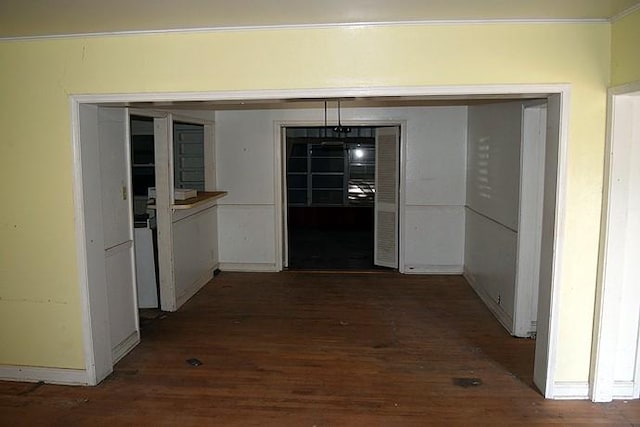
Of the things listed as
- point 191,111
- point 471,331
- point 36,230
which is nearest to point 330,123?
point 191,111

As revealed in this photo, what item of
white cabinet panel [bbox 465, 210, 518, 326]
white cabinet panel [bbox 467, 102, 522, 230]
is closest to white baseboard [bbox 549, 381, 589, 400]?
white cabinet panel [bbox 465, 210, 518, 326]

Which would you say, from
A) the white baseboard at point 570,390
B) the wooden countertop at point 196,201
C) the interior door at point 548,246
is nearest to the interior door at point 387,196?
the wooden countertop at point 196,201

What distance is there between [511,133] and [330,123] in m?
2.48

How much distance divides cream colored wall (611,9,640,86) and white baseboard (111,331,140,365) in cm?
387

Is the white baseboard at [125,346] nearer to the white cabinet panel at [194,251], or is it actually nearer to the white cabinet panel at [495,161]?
the white cabinet panel at [194,251]

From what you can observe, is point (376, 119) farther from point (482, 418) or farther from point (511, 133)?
point (482, 418)

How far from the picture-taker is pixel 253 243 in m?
6.66

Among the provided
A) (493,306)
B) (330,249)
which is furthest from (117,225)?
(330,249)

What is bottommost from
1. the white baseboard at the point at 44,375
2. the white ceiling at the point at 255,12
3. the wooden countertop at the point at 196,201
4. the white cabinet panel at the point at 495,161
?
the white baseboard at the point at 44,375

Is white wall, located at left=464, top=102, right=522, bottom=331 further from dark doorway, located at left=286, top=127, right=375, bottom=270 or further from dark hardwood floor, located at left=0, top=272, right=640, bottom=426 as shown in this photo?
dark doorway, located at left=286, top=127, right=375, bottom=270

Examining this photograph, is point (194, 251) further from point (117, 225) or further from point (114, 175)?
point (114, 175)

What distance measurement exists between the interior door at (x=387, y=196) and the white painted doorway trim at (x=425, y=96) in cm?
346

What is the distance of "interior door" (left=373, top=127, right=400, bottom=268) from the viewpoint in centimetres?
659

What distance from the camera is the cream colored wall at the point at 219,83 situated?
2941 mm
